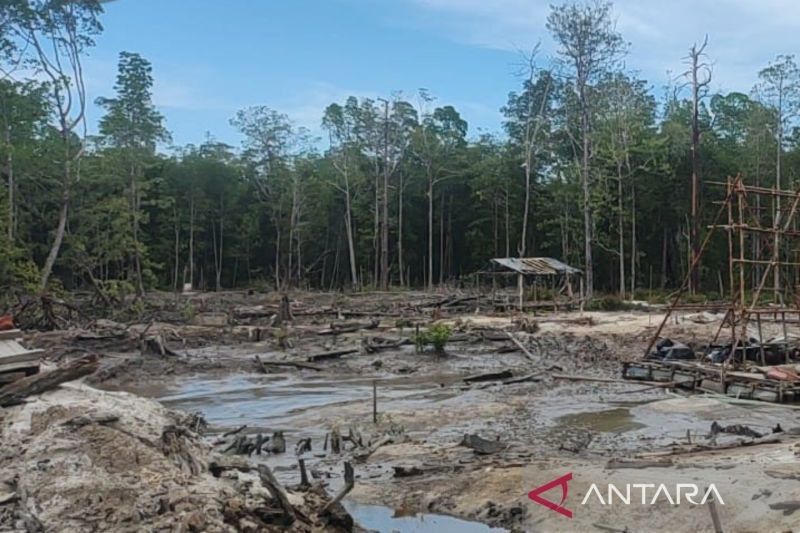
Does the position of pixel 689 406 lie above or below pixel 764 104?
below

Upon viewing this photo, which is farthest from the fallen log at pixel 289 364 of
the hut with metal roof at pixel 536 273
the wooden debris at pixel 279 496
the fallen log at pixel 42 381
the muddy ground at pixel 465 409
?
the hut with metal roof at pixel 536 273

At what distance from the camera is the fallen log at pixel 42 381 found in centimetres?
814

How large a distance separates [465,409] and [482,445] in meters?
4.23

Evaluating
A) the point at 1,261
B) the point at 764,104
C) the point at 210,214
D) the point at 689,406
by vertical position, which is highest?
the point at 764,104

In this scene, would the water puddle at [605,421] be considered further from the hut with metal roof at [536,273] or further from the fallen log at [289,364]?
the hut with metal roof at [536,273]

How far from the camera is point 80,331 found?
2323 cm

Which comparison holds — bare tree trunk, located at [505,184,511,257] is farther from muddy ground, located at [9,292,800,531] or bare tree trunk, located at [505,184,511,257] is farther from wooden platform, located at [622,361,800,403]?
wooden platform, located at [622,361,800,403]

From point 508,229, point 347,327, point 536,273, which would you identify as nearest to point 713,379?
point 347,327

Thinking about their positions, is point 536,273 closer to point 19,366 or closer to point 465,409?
point 465,409

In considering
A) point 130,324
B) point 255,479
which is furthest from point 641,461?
point 130,324

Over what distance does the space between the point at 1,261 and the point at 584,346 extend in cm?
1870

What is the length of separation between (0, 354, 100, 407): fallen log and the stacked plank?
0.54 ft

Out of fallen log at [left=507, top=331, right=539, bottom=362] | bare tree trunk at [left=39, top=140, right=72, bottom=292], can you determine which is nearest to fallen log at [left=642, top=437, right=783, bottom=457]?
fallen log at [left=507, top=331, right=539, bottom=362]

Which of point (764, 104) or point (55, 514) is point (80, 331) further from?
point (764, 104)
